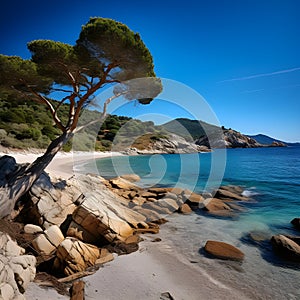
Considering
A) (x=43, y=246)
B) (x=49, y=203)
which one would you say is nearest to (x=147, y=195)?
(x=49, y=203)

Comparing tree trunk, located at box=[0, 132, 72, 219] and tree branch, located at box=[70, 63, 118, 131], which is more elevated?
tree branch, located at box=[70, 63, 118, 131]

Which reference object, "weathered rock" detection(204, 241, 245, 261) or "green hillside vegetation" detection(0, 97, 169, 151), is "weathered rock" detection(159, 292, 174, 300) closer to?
"weathered rock" detection(204, 241, 245, 261)

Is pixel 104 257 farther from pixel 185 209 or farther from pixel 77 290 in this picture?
pixel 185 209

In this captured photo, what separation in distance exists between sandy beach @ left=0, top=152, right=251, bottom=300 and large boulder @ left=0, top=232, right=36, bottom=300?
20cm

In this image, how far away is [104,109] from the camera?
10086mm

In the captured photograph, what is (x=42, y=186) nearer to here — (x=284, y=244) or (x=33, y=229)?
(x=33, y=229)

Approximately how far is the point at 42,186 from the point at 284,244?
758 cm

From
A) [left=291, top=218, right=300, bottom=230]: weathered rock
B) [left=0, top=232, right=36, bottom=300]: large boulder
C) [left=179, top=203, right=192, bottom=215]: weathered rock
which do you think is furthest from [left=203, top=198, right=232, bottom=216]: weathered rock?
[left=0, top=232, right=36, bottom=300]: large boulder

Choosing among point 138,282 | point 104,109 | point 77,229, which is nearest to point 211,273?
point 138,282

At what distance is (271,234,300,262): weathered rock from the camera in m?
5.41

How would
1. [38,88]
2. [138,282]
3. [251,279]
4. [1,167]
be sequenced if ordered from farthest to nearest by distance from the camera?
[38,88] → [1,167] → [251,279] → [138,282]

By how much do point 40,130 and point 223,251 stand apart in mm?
38580

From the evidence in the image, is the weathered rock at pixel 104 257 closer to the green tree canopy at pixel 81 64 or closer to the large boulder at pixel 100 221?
the large boulder at pixel 100 221

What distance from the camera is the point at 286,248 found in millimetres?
5633
